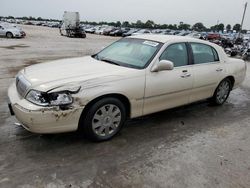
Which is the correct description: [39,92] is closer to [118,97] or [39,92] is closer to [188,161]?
[118,97]

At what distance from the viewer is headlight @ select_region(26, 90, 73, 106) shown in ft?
10.8

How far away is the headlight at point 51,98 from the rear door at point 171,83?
1.29 metres

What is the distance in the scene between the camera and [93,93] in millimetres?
3506

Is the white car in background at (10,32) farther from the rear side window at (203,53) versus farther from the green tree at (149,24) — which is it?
the green tree at (149,24)

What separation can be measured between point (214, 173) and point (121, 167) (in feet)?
3.83

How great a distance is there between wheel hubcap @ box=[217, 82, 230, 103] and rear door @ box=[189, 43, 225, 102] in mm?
287

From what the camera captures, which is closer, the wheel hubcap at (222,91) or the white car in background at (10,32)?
the wheel hubcap at (222,91)

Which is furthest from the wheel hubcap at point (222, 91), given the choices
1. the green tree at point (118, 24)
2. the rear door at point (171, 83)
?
the green tree at point (118, 24)

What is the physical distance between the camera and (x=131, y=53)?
14.9ft

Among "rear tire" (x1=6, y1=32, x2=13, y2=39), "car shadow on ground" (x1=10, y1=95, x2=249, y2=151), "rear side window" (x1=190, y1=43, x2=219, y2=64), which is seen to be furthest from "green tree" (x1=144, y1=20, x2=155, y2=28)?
"car shadow on ground" (x1=10, y1=95, x2=249, y2=151)

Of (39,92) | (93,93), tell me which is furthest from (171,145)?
(39,92)

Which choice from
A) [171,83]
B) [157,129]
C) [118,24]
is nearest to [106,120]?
[157,129]

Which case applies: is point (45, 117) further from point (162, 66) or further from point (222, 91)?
point (222, 91)

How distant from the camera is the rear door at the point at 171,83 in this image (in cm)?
416
